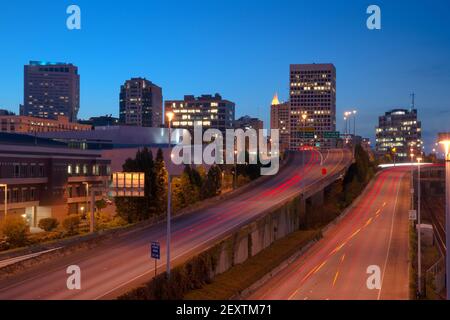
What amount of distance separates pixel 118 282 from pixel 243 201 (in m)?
34.5

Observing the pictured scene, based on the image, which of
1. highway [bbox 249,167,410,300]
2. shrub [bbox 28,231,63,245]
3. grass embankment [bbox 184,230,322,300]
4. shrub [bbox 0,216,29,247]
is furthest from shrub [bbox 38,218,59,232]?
highway [bbox 249,167,410,300]

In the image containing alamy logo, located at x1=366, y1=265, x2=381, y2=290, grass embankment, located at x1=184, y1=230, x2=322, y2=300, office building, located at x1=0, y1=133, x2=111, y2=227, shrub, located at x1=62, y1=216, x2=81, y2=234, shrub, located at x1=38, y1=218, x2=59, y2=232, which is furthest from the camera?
office building, located at x1=0, y1=133, x2=111, y2=227

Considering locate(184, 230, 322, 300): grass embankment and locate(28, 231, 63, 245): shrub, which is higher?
locate(28, 231, 63, 245): shrub

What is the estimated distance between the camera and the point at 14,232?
39.7 meters

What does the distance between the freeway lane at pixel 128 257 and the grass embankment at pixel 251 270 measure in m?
2.80

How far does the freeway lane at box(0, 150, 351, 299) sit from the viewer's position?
24444 mm

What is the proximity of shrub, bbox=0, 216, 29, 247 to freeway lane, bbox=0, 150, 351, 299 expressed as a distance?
8.42 m

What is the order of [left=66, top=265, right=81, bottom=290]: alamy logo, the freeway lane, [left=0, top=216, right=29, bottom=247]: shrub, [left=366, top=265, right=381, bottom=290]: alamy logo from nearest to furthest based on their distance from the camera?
1. the freeway lane
2. [left=66, top=265, right=81, bottom=290]: alamy logo
3. [left=366, top=265, right=381, bottom=290]: alamy logo
4. [left=0, top=216, right=29, bottom=247]: shrub

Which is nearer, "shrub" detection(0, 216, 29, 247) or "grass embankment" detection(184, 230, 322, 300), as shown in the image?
"grass embankment" detection(184, 230, 322, 300)

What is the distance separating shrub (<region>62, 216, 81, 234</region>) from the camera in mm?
47938

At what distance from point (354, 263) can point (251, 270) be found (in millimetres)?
8722

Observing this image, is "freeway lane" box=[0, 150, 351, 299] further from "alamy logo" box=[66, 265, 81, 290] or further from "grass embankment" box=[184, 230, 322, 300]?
"grass embankment" box=[184, 230, 322, 300]

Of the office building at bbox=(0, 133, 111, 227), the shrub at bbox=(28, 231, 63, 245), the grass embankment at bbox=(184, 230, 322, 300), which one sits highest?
the office building at bbox=(0, 133, 111, 227)
